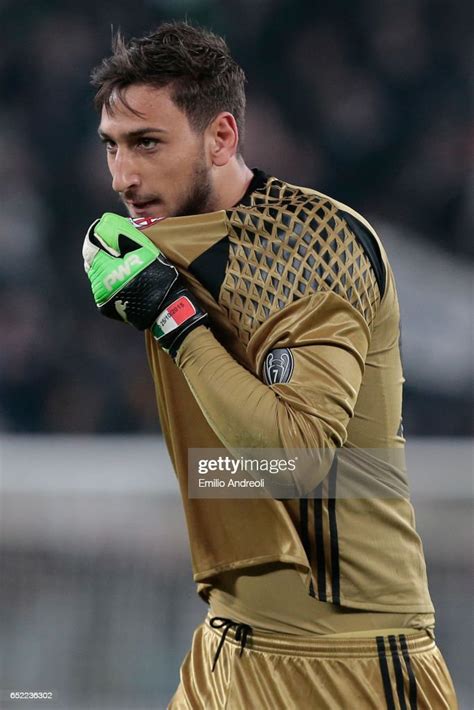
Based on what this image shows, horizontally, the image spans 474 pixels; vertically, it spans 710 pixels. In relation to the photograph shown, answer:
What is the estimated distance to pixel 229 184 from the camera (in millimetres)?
1423

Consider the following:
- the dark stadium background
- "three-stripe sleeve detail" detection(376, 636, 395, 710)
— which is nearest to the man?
"three-stripe sleeve detail" detection(376, 636, 395, 710)

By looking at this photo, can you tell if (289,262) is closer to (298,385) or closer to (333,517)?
(298,385)

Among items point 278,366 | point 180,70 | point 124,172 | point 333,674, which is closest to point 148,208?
point 124,172

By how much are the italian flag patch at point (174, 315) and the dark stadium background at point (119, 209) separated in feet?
5.07

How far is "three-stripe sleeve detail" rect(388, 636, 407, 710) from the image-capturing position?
1273 mm

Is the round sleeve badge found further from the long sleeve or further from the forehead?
the forehead

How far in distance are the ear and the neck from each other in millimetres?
11

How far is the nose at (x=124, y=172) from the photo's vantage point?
1393 millimetres

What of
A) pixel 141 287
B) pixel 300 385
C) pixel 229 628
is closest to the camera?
pixel 300 385

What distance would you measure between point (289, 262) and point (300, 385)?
0.57ft

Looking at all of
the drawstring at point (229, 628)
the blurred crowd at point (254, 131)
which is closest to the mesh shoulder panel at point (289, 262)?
the drawstring at point (229, 628)

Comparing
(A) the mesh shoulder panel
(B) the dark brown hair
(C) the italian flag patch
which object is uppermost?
(B) the dark brown hair

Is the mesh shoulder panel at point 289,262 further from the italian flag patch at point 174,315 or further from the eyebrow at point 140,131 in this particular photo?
the eyebrow at point 140,131

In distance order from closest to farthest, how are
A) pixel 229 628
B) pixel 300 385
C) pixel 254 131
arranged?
pixel 300 385 → pixel 229 628 → pixel 254 131
